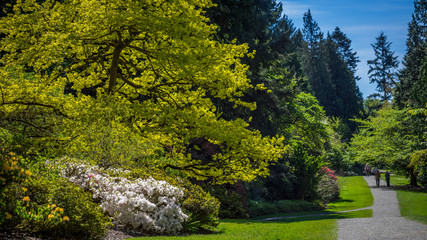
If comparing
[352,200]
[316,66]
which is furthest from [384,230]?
[316,66]

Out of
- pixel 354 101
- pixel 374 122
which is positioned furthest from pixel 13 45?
pixel 354 101

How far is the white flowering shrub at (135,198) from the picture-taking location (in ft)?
28.2

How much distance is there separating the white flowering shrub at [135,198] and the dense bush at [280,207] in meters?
10.7

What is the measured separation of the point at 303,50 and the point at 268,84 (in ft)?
203

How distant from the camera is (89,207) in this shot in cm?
711

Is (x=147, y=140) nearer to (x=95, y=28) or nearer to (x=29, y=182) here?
(x=95, y=28)

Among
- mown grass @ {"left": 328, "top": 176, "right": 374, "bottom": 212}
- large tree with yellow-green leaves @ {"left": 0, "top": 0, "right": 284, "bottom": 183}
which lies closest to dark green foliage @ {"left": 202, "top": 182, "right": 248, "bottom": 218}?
large tree with yellow-green leaves @ {"left": 0, "top": 0, "right": 284, "bottom": 183}

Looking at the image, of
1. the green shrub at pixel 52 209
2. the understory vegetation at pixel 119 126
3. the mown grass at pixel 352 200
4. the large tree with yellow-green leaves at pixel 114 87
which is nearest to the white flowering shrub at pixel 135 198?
the understory vegetation at pixel 119 126

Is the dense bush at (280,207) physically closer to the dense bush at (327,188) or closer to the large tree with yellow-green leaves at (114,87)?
the dense bush at (327,188)

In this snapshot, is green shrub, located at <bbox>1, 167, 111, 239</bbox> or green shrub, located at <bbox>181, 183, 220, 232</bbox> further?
green shrub, located at <bbox>181, 183, 220, 232</bbox>

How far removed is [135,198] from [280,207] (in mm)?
14924

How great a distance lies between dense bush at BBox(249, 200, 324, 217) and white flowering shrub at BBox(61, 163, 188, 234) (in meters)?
10.7

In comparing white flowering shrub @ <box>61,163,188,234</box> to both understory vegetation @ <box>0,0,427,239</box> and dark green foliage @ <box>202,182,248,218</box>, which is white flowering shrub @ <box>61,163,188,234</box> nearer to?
understory vegetation @ <box>0,0,427,239</box>

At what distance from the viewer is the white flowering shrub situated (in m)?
8.60
